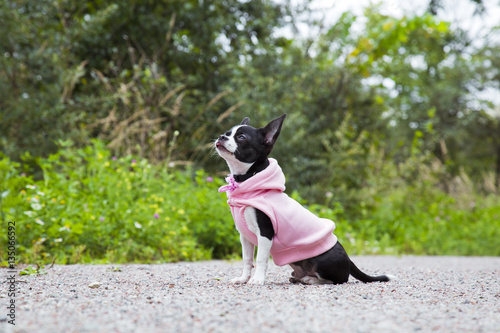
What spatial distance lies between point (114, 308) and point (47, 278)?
1.46 meters

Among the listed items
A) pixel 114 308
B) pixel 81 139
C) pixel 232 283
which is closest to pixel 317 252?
pixel 232 283

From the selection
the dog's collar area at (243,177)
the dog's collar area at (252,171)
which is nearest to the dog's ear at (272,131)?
the dog's collar area at (252,171)

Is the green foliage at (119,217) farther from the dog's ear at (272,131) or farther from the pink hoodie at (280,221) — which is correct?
the dog's ear at (272,131)

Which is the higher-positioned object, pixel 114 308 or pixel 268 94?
pixel 268 94

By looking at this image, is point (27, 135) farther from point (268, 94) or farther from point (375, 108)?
point (375, 108)

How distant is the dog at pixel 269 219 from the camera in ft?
11.0

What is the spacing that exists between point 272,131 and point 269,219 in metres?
0.63

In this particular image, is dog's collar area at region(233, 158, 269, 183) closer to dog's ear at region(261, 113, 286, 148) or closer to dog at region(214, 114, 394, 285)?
dog at region(214, 114, 394, 285)

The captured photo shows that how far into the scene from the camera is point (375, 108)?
11.0 metres

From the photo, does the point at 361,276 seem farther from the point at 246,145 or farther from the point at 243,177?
the point at 246,145

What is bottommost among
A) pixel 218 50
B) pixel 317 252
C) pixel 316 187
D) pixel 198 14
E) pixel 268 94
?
pixel 317 252

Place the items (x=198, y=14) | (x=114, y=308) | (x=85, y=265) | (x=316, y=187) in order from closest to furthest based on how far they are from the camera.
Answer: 1. (x=114, y=308)
2. (x=85, y=265)
3. (x=316, y=187)
4. (x=198, y=14)

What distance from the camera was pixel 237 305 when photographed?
2510 millimetres

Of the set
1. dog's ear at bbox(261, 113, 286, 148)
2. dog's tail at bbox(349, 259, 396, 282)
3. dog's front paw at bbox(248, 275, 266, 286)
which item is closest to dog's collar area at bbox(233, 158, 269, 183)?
dog's ear at bbox(261, 113, 286, 148)
